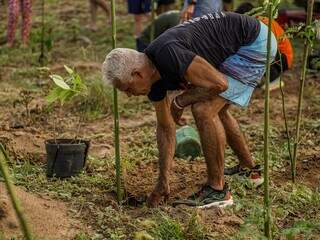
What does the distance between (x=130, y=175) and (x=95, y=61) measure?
471cm

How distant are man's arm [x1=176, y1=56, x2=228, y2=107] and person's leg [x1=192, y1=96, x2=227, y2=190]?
0.11 m

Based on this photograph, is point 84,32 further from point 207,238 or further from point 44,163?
point 207,238

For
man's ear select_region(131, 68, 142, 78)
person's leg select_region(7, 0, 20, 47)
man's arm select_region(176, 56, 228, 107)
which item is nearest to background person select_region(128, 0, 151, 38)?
person's leg select_region(7, 0, 20, 47)

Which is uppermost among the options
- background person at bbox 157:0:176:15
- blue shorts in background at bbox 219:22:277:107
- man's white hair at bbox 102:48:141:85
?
man's white hair at bbox 102:48:141:85

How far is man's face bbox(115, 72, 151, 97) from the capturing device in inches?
176

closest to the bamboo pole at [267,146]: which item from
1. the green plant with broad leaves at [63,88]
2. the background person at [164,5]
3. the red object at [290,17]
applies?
the green plant with broad leaves at [63,88]

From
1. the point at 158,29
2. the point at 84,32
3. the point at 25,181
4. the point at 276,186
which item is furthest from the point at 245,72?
the point at 84,32

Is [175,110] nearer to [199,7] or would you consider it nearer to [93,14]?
[199,7]

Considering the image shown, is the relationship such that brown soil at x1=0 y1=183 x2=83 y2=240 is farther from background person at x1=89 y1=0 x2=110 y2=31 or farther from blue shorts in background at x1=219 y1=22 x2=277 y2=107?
background person at x1=89 y1=0 x2=110 y2=31

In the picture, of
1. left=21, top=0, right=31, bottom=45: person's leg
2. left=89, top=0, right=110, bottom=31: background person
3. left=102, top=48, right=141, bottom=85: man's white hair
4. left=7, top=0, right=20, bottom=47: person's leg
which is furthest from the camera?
left=89, top=0, right=110, bottom=31: background person

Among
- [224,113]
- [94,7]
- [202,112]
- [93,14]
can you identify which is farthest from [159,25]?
[202,112]

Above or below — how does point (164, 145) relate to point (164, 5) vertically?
above

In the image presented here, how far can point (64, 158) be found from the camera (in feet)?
17.7

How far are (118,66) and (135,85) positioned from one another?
175 mm
